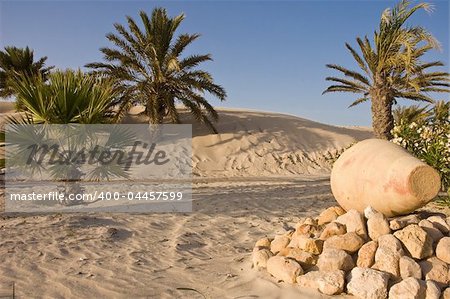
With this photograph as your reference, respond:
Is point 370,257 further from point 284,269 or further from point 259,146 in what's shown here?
point 259,146

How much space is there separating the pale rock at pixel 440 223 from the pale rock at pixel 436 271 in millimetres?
562

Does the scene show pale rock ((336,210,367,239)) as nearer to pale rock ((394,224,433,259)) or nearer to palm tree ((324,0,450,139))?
pale rock ((394,224,433,259))

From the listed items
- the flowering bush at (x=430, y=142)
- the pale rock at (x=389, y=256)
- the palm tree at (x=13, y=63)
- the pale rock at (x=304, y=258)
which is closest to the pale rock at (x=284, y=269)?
the pale rock at (x=304, y=258)

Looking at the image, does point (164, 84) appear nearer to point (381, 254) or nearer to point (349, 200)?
point (349, 200)

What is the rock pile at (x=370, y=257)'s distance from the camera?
3645mm

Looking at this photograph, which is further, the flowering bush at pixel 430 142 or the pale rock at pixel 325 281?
the flowering bush at pixel 430 142

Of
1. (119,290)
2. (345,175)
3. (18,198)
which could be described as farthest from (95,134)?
(345,175)

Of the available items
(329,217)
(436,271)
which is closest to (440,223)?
(436,271)

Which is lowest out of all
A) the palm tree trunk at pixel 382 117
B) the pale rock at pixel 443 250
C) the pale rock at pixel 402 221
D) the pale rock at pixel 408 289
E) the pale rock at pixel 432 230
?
the pale rock at pixel 408 289

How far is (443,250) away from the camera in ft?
13.2

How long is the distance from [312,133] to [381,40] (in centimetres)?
950

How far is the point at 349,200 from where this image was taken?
502 centimetres

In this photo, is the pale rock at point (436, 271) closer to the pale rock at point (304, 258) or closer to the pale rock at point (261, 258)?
the pale rock at point (304, 258)

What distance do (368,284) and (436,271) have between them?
31.4 inches
